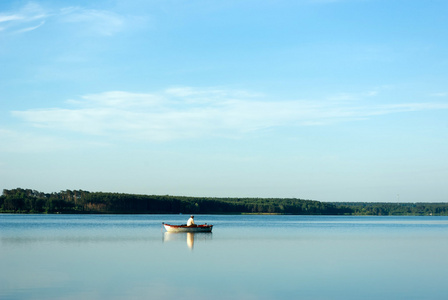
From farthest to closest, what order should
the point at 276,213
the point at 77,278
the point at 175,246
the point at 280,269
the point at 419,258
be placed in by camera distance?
the point at 276,213, the point at 175,246, the point at 419,258, the point at 280,269, the point at 77,278

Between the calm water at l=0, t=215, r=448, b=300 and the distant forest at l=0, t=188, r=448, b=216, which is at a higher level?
the distant forest at l=0, t=188, r=448, b=216

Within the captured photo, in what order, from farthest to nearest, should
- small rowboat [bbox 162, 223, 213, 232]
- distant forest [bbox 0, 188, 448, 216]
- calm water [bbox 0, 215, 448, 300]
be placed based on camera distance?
distant forest [bbox 0, 188, 448, 216]
small rowboat [bbox 162, 223, 213, 232]
calm water [bbox 0, 215, 448, 300]

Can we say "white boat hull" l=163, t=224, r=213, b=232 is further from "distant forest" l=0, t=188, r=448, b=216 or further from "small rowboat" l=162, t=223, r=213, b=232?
"distant forest" l=0, t=188, r=448, b=216

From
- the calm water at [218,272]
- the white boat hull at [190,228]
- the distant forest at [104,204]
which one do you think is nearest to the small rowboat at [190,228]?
the white boat hull at [190,228]

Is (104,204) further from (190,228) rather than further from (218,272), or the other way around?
(218,272)

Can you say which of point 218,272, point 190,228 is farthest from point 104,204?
point 218,272

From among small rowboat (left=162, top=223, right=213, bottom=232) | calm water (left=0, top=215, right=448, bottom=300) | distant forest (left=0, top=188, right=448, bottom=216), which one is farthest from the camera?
distant forest (left=0, top=188, right=448, bottom=216)

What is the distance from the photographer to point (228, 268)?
960 inches

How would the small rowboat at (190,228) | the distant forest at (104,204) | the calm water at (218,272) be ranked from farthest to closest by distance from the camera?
the distant forest at (104,204) < the small rowboat at (190,228) < the calm water at (218,272)

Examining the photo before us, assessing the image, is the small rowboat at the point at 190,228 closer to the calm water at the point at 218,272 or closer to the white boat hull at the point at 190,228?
the white boat hull at the point at 190,228

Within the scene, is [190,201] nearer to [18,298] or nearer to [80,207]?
[80,207]

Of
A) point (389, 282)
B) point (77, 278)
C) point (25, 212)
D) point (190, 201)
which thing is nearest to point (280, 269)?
point (389, 282)

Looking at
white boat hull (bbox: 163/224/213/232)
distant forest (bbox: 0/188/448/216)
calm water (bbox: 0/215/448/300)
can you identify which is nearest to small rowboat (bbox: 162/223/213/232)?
white boat hull (bbox: 163/224/213/232)

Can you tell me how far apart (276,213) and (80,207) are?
219 ft
